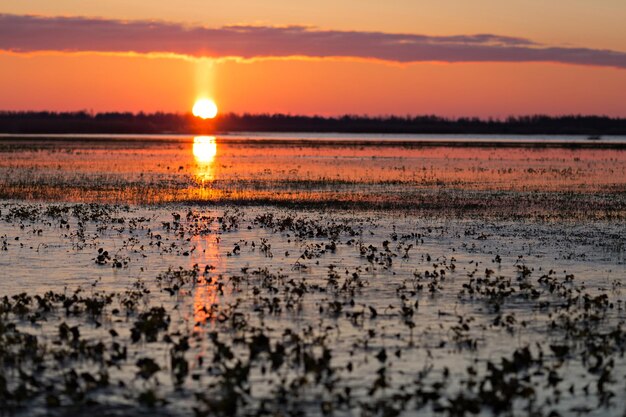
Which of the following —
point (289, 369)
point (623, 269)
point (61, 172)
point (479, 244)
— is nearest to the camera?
point (289, 369)

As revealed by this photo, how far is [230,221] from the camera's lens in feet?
109

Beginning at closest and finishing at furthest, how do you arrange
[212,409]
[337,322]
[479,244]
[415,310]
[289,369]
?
[212,409], [289,369], [337,322], [415,310], [479,244]

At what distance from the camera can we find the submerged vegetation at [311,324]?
1228cm

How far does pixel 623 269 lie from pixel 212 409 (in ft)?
48.4

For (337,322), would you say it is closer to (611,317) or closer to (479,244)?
(611,317)

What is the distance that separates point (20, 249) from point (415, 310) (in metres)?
12.9

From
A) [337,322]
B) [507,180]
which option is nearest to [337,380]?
[337,322]

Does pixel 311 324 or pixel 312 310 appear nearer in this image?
pixel 311 324

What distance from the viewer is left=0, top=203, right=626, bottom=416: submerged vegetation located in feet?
40.3

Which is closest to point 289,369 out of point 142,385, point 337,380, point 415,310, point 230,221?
point 337,380

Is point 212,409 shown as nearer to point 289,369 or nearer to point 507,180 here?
point 289,369

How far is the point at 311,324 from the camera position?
1655 centimetres

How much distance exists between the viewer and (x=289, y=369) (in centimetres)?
1363

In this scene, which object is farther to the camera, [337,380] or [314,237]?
[314,237]
